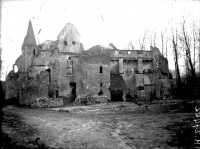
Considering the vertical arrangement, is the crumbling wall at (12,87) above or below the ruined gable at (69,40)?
below

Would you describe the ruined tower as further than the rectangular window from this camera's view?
Yes

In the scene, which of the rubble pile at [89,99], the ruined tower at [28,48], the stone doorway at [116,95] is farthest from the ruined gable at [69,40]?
the rubble pile at [89,99]

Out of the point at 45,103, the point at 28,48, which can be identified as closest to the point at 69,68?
the point at 45,103

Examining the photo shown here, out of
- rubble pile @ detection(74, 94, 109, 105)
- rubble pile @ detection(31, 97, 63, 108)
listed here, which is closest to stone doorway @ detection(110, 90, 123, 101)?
rubble pile @ detection(74, 94, 109, 105)

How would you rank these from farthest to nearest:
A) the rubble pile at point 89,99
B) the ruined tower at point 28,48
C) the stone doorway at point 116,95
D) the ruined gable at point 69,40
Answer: the ruined tower at point 28,48 → the ruined gable at point 69,40 → the stone doorway at point 116,95 → the rubble pile at point 89,99

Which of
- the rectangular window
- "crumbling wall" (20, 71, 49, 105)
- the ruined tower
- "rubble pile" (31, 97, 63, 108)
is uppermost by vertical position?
the ruined tower

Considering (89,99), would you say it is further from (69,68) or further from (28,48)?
(28,48)

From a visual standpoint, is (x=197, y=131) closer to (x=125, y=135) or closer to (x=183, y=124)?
(x=183, y=124)

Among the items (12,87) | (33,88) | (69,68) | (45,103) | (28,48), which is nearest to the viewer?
(45,103)

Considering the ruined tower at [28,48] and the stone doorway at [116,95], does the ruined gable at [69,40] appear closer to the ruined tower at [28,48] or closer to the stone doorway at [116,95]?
the ruined tower at [28,48]

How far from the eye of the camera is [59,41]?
3347 centimetres

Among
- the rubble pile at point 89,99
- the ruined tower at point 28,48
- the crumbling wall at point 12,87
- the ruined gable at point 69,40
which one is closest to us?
the rubble pile at point 89,99

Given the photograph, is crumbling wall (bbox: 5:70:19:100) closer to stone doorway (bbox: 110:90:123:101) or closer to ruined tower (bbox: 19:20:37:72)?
ruined tower (bbox: 19:20:37:72)

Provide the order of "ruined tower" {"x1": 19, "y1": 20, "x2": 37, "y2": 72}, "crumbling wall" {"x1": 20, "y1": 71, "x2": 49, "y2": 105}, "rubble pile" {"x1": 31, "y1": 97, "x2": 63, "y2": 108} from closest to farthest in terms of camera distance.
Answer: "rubble pile" {"x1": 31, "y1": 97, "x2": 63, "y2": 108} → "crumbling wall" {"x1": 20, "y1": 71, "x2": 49, "y2": 105} → "ruined tower" {"x1": 19, "y1": 20, "x2": 37, "y2": 72}
